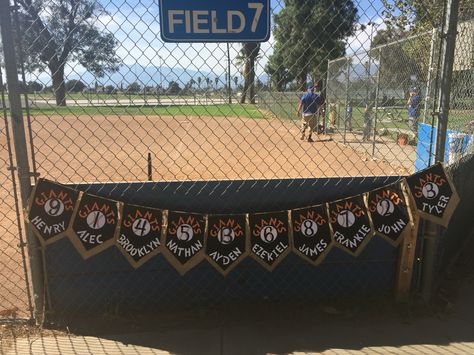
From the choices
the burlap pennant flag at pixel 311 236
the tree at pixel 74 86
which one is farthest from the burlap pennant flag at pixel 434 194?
the tree at pixel 74 86

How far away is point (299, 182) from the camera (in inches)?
124

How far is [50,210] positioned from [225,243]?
1.21 m

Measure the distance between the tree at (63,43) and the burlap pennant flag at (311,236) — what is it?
6.07ft

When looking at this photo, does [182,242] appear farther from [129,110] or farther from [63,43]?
[129,110]

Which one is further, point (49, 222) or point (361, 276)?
point (361, 276)

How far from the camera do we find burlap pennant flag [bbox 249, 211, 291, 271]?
3.01 m

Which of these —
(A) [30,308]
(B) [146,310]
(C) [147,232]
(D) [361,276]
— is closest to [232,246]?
(C) [147,232]

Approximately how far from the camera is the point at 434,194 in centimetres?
308

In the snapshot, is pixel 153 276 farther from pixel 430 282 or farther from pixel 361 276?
pixel 430 282

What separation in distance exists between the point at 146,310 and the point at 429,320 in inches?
86.5

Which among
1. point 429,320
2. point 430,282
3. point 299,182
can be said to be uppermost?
point 299,182

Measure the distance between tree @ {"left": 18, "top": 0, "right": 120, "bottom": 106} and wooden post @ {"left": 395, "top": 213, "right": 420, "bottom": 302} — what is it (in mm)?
2650

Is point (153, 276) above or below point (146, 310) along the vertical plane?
above

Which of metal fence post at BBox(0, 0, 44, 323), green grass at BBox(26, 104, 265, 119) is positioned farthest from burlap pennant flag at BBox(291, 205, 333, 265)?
green grass at BBox(26, 104, 265, 119)
